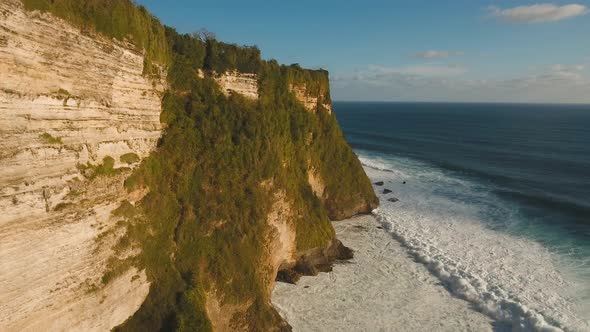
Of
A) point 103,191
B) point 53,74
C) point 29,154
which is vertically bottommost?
point 103,191

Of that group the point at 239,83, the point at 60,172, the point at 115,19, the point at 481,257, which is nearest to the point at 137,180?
the point at 60,172

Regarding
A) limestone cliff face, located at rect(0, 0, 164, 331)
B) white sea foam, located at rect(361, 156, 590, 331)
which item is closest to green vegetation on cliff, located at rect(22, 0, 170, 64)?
limestone cliff face, located at rect(0, 0, 164, 331)

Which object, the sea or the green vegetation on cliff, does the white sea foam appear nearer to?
the sea

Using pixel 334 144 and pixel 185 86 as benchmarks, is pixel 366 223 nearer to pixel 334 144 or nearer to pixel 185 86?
pixel 334 144

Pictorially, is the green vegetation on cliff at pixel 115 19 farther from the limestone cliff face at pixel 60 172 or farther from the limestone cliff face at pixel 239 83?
the limestone cliff face at pixel 239 83

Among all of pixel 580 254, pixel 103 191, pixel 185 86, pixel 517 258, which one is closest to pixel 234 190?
pixel 185 86

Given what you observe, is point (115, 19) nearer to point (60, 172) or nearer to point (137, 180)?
point (60, 172)

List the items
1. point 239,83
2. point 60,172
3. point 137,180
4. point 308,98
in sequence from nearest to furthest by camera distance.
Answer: point 60,172 < point 137,180 < point 239,83 < point 308,98
